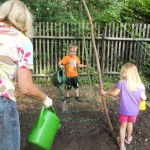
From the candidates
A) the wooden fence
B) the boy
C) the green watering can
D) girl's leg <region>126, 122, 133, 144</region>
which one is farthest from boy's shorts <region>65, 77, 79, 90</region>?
the green watering can

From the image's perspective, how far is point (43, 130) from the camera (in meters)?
2.69

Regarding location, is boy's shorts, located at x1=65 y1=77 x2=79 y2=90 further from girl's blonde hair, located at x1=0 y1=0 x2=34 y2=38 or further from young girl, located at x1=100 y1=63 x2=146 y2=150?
girl's blonde hair, located at x1=0 y1=0 x2=34 y2=38

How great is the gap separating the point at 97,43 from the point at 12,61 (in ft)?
16.0

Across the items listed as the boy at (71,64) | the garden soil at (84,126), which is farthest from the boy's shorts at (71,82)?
the garden soil at (84,126)

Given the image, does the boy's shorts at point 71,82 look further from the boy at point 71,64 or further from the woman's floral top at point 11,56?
the woman's floral top at point 11,56

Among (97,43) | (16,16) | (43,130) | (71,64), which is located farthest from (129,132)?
(97,43)

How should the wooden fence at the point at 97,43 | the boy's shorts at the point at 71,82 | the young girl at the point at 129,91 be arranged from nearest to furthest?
the young girl at the point at 129,91 < the boy's shorts at the point at 71,82 < the wooden fence at the point at 97,43

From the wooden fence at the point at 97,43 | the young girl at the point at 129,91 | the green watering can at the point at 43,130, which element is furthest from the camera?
the wooden fence at the point at 97,43

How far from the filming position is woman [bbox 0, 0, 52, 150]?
Result: 7.28 ft

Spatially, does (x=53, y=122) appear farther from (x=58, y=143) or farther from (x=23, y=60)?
(x=58, y=143)

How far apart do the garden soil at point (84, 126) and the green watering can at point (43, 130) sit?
404 mm

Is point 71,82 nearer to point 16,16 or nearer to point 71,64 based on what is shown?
point 71,64

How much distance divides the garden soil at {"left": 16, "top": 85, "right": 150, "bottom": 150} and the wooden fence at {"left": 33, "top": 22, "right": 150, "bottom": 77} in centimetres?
164

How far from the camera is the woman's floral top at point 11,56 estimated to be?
7.27ft
